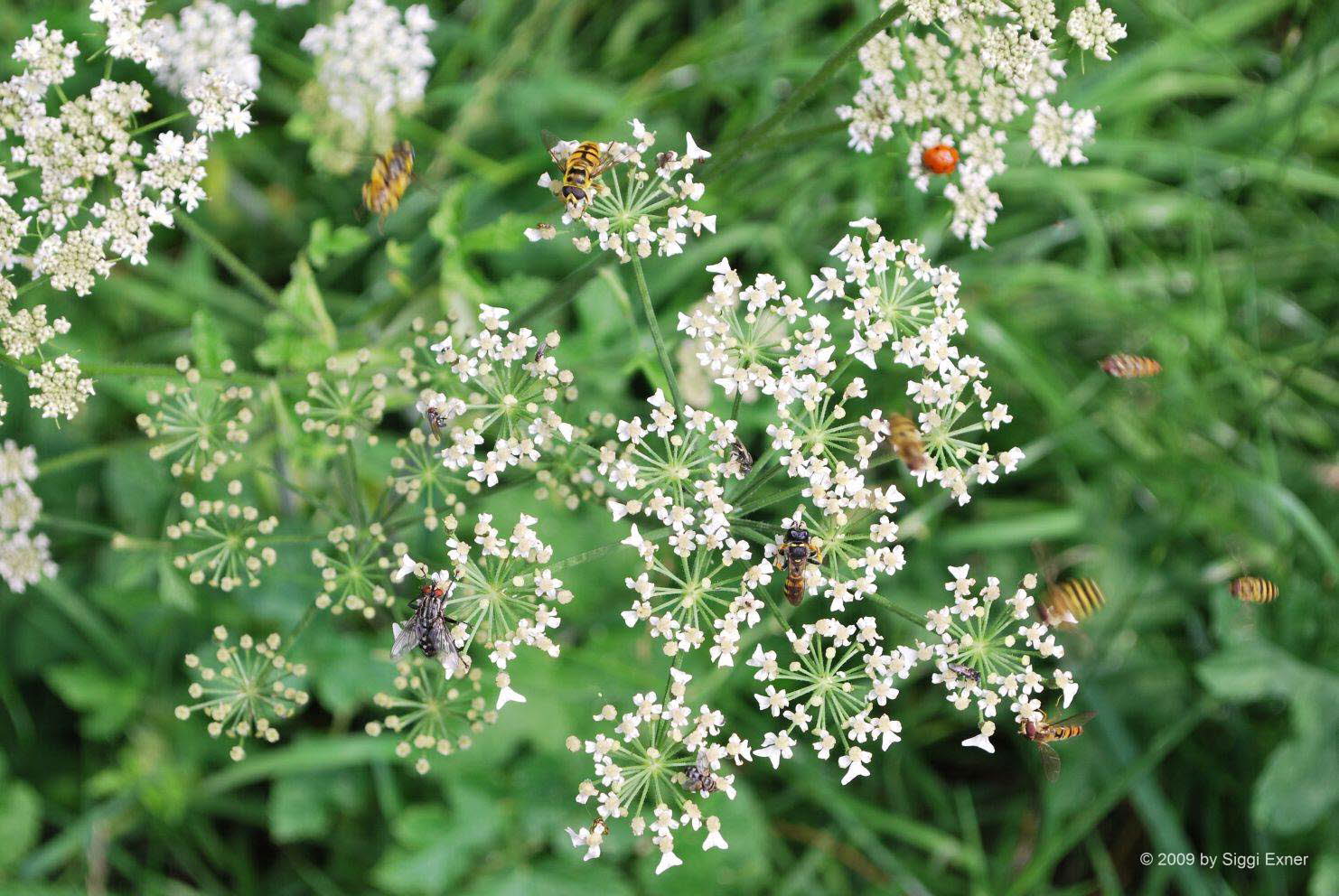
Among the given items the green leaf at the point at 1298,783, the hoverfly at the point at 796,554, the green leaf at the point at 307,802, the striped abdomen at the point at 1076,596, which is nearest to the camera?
the hoverfly at the point at 796,554

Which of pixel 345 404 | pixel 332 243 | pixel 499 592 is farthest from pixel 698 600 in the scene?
pixel 332 243

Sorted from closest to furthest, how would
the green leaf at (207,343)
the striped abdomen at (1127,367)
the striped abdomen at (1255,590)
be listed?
the green leaf at (207,343) < the striped abdomen at (1255,590) < the striped abdomen at (1127,367)

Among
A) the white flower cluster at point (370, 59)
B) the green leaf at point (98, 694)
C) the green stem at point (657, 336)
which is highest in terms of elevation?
the white flower cluster at point (370, 59)

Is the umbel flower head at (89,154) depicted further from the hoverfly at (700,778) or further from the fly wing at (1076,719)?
the fly wing at (1076,719)

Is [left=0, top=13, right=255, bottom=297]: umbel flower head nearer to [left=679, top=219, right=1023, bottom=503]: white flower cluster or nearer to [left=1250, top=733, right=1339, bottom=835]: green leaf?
[left=679, top=219, right=1023, bottom=503]: white flower cluster

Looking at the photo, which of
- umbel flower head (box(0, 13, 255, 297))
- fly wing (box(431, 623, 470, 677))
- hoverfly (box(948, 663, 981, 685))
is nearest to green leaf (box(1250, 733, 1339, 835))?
hoverfly (box(948, 663, 981, 685))

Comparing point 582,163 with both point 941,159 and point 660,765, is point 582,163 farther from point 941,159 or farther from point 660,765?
point 660,765

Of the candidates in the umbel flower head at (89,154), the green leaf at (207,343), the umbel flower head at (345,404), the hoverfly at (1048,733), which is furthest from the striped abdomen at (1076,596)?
the umbel flower head at (89,154)
